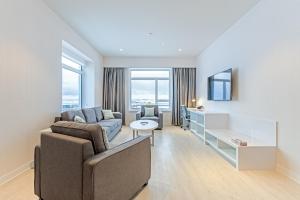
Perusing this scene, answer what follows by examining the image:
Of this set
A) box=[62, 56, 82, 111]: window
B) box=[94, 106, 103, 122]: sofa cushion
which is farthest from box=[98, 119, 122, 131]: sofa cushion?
box=[62, 56, 82, 111]: window

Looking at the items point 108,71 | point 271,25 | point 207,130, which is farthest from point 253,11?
point 108,71

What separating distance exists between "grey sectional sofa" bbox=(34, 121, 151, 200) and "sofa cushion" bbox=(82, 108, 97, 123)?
315cm

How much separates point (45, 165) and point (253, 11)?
4055 mm

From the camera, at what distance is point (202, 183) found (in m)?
2.70

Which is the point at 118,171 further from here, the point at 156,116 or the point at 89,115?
the point at 156,116

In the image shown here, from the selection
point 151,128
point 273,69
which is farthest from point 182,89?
point 273,69

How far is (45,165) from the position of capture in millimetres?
2061

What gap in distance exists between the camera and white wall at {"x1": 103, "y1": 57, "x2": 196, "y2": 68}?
828cm

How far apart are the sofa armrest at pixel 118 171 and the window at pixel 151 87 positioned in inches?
238

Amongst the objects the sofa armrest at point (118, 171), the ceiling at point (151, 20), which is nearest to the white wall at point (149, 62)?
the ceiling at point (151, 20)

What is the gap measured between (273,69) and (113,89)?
600 cm

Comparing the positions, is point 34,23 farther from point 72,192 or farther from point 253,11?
point 253,11

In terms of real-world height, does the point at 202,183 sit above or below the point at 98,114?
below

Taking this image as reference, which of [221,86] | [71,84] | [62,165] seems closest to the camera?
[62,165]
